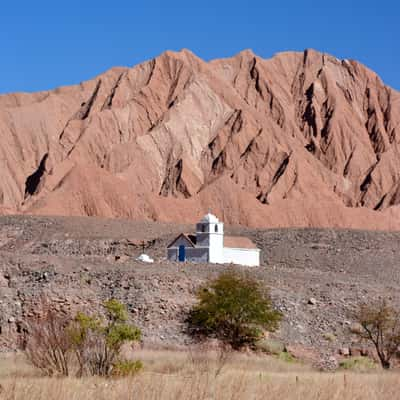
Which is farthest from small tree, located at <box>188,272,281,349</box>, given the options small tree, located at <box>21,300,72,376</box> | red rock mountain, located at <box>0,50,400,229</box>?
red rock mountain, located at <box>0,50,400,229</box>

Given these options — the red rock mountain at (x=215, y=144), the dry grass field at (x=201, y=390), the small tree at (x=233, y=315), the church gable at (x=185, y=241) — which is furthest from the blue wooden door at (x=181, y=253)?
the red rock mountain at (x=215, y=144)

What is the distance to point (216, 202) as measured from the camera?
106 metres

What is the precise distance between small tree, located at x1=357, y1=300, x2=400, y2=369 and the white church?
20.0m

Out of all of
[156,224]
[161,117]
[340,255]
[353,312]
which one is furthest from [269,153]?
[353,312]

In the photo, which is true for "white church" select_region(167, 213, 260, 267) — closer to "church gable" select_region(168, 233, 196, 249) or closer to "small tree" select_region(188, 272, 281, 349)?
"church gable" select_region(168, 233, 196, 249)

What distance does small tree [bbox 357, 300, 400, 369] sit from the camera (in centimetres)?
3111

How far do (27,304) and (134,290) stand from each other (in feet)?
16.3

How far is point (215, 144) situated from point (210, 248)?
7606 cm

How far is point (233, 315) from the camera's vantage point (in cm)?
3488

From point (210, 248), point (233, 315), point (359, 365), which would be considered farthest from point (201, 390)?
point (210, 248)

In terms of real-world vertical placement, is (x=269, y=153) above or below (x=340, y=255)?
above

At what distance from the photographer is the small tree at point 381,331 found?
102 feet

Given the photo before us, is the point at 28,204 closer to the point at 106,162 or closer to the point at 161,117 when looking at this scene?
the point at 106,162

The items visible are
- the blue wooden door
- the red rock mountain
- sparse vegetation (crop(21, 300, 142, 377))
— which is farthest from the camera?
the red rock mountain
